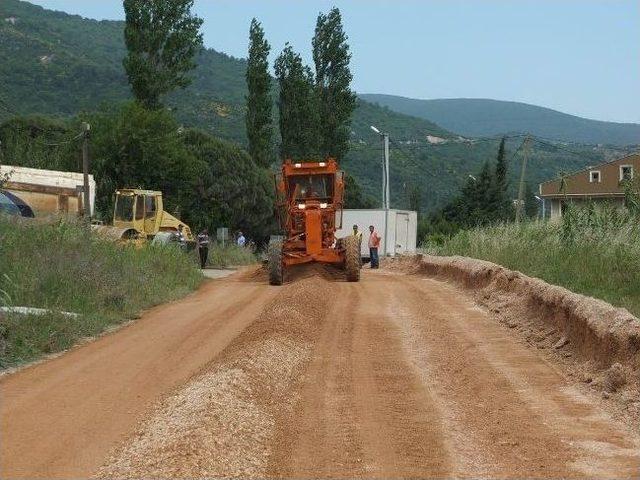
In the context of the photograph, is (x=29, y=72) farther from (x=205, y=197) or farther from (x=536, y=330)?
(x=536, y=330)

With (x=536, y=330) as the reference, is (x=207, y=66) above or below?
above

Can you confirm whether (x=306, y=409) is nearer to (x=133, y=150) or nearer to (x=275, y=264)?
(x=275, y=264)

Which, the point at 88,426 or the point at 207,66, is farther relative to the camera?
the point at 207,66

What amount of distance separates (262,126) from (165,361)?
5300 cm

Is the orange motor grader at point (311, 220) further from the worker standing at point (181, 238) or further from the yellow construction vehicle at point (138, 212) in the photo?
the yellow construction vehicle at point (138, 212)

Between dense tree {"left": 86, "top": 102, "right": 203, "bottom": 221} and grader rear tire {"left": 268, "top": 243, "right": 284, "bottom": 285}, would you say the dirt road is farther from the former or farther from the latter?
dense tree {"left": 86, "top": 102, "right": 203, "bottom": 221}

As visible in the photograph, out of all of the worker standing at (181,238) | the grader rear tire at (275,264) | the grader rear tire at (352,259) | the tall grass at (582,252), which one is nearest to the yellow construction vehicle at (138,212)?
the worker standing at (181,238)

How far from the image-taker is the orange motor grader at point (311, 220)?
92.1 feet

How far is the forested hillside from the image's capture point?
101 meters

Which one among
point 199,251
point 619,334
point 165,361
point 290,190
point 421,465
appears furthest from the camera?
point 199,251

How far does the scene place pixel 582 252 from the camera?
70.3 ft

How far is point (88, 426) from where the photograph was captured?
355 inches

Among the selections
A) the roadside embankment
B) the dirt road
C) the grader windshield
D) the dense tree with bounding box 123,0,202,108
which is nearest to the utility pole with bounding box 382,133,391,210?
the dense tree with bounding box 123,0,202,108

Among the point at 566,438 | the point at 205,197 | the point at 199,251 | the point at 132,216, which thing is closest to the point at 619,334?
the point at 566,438
